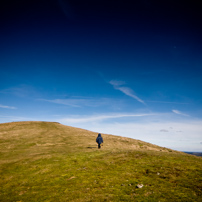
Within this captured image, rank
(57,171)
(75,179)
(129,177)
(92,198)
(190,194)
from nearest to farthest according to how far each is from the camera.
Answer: (190,194)
(92,198)
(129,177)
(75,179)
(57,171)

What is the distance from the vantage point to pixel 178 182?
13.6 m

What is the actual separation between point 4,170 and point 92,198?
19635 mm

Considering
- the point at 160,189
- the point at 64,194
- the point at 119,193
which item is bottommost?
the point at 64,194

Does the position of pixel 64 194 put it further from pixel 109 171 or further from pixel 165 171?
pixel 165 171

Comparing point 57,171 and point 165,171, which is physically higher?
point 165,171

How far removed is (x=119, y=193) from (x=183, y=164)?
10.9 m

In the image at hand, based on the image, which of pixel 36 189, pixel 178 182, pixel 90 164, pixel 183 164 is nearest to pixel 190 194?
pixel 178 182

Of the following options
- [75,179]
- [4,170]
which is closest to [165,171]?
[75,179]

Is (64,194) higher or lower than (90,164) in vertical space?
lower

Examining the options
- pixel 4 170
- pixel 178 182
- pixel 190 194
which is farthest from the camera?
pixel 4 170

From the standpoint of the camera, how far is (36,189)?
52.5ft

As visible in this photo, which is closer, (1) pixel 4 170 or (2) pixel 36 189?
(2) pixel 36 189

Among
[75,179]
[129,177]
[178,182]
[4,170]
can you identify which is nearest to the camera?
[178,182]

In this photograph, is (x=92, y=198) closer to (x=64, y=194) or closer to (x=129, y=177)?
(x=64, y=194)
